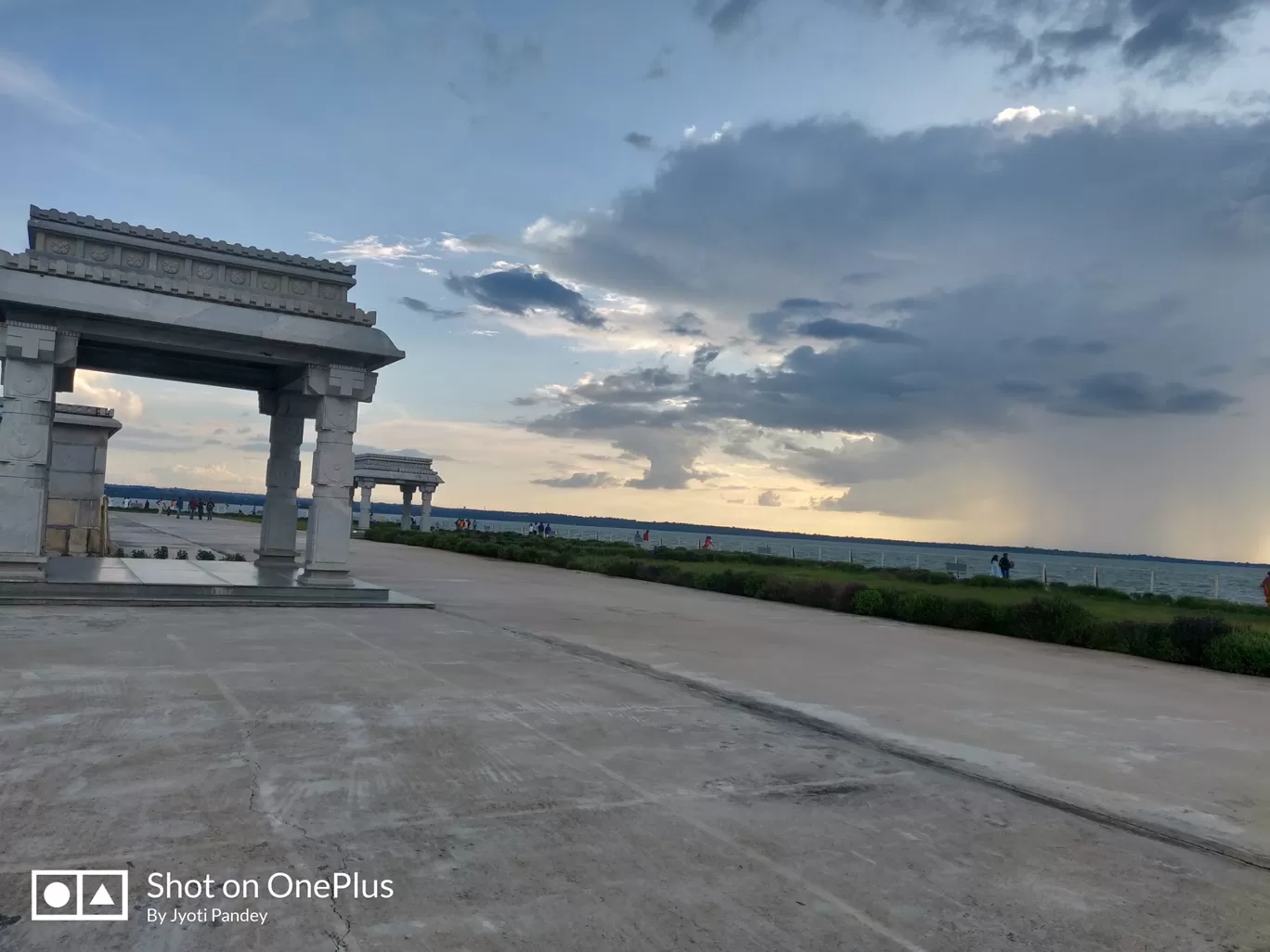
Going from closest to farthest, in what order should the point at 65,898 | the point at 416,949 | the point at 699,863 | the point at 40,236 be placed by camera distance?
1. the point at 416,949
2. the point at 65,898
3. the point at 699,863
4. the point at 40,236

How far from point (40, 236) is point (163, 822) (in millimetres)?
Result: 12649

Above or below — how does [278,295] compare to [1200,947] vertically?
above

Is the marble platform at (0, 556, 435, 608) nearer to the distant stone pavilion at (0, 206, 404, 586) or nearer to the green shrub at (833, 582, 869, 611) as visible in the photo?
the distant stone pavilion at (0, 206, 404, 586)

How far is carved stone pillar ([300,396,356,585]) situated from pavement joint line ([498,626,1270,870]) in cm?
687

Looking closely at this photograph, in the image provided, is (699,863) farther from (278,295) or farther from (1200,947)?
(278,295)

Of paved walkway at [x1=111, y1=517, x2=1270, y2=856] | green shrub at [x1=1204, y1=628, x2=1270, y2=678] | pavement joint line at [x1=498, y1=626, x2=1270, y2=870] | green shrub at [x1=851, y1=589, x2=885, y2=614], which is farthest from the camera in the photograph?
green shrub at [x1=851, y1=589, x2=885, y2=614]

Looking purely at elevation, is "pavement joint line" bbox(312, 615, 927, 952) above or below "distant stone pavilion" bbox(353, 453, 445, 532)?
below

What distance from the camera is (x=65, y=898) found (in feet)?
11.8

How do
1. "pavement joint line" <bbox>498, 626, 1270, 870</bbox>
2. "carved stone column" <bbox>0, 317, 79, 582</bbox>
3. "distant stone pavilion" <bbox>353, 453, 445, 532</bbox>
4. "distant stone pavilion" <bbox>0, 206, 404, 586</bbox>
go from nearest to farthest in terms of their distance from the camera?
"pavement joint line" <bbox>498, 626, 1270, 870</bbox> < "carved stone column" <bbox>0, 317, 79, 582</bbox> < "distant stone pavilion" <bbox>0, 206, 404, 586</bbox> < "distant stone pavilion" <bbox>353, 453, 445, 532</bbox>

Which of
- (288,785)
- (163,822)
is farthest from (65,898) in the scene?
(288,785)

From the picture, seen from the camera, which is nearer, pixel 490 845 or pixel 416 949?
pixel 416 949

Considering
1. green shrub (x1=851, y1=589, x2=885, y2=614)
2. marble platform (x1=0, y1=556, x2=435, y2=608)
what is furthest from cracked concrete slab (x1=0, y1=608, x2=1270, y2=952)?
green shrub (x1=851, y1=589, x2=885, y2=614)

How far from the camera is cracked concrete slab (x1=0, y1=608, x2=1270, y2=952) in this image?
3580 millimetres

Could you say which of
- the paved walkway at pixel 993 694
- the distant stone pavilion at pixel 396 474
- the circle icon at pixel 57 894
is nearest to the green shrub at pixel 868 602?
the paved walkway at pixel 993 694
